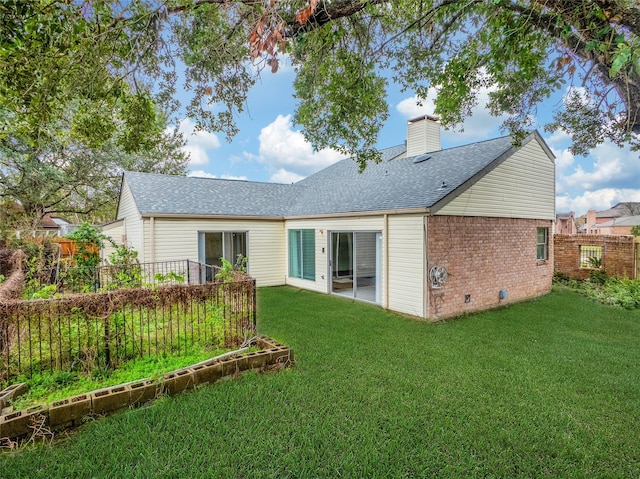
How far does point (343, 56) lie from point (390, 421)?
590 cm

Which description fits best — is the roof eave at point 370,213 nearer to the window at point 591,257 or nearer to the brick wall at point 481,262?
the brick wall at point 481,262

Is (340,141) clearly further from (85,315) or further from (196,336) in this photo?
(85,315)

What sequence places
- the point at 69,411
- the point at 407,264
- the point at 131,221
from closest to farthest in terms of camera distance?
the point at 69,411, the point at 407,264, the point at 131,221

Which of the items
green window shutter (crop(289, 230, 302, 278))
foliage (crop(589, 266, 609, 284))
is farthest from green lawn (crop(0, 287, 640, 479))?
foliage (crop(589, 266, 609, 284))

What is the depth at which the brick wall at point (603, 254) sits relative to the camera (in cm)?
1180

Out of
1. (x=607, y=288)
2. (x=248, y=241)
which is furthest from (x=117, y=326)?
(x=607, y=288)

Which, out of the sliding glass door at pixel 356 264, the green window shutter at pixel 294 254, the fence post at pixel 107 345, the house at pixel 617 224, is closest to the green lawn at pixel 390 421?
the fence post at pixel 107 345

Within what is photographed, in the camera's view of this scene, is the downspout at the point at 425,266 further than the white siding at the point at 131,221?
No

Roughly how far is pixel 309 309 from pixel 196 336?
396cm

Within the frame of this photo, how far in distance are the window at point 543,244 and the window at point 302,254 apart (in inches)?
298

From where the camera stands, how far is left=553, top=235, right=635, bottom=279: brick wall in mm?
11797

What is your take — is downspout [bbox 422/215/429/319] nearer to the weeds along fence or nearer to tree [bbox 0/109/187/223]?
the weeds along fence

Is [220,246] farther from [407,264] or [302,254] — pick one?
[407,264]

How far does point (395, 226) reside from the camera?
27.8ft
